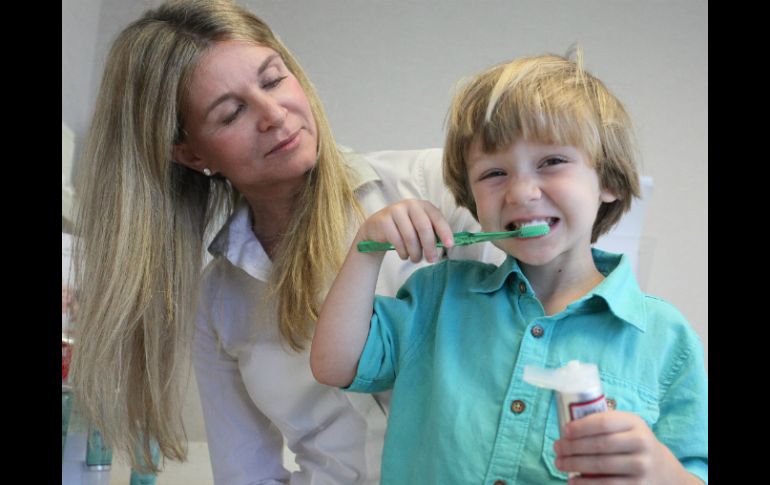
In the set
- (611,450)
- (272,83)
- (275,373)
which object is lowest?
(275,373)

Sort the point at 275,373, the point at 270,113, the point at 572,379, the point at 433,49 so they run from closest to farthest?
the point at 572,379 → the point at 270,113 → the point at 275,373 → the point at 433,49

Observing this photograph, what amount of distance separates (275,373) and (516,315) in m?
0.45

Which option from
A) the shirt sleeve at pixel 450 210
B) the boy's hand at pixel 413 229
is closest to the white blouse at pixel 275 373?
the shirt sleeve at pixel 450 210

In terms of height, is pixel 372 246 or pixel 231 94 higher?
pixel 231 94

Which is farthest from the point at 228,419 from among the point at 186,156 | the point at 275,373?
the point at 186,156

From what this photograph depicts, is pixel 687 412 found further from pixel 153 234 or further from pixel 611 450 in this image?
pixel 153 234

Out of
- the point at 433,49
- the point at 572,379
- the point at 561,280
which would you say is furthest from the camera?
the point at 433,49

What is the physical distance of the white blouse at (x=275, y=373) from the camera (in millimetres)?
1072

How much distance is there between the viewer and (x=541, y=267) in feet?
2.76

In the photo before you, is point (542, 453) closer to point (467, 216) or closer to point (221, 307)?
point (467, 216)

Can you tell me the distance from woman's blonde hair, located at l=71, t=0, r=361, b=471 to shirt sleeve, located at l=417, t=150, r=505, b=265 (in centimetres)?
11

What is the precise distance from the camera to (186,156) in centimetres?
116

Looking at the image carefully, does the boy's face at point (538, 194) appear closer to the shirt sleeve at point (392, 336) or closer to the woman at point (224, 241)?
the shirt sleeve at point (392, 336)

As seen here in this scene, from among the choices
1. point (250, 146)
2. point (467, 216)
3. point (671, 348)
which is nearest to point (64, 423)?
point (250, 146)
